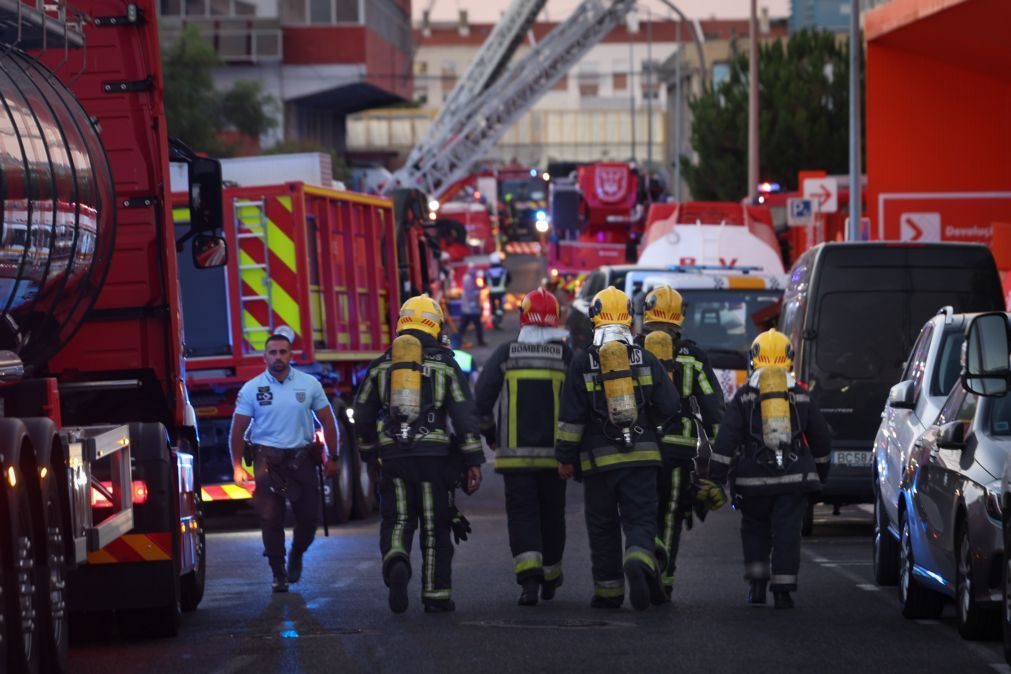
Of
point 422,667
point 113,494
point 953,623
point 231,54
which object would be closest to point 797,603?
point 953,623

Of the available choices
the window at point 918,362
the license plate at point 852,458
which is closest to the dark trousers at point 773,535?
the window at point 918,362

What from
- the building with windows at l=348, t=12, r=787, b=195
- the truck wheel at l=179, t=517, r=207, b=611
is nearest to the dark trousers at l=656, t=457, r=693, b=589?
the truck wheel at l=179, t=517, r=207, b=611

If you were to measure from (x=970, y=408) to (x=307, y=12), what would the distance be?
2685 inches

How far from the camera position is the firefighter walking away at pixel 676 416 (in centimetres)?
1320

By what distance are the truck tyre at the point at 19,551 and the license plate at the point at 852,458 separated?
9279mm

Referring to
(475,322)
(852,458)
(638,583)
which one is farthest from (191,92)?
(638,583)

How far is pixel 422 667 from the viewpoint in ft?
34.0

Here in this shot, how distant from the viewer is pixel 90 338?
12.0 meters

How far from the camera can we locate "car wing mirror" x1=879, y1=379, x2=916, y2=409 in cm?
1317

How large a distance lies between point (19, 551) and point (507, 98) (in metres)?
60.4

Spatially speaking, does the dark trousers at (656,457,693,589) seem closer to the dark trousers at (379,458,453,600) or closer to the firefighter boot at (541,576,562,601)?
the firefighter boot at (541,576,562,601)

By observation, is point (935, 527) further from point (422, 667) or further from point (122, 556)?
point (122, 556)

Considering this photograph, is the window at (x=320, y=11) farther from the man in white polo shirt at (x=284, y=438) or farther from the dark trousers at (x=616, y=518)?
the dark trousers at (x=616, y=518)

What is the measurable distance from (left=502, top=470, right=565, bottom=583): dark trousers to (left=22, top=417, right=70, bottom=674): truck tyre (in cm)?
390
